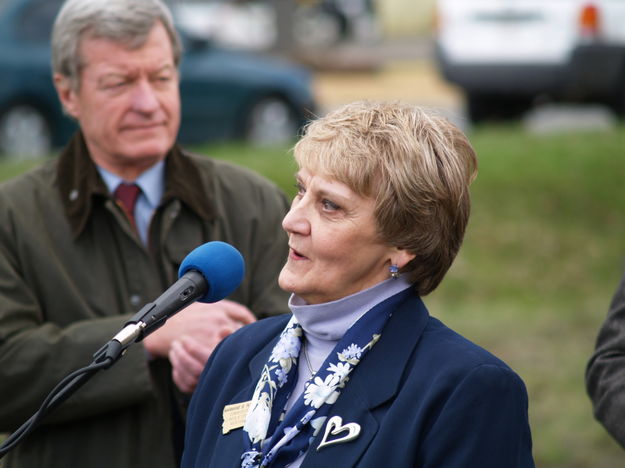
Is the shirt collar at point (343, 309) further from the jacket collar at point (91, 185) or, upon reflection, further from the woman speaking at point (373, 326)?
the jacket collar at point (91, 185)

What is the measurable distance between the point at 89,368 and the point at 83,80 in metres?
1.56

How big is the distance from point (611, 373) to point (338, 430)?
0.98 meters

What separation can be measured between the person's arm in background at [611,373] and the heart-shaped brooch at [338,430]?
2.98 feet

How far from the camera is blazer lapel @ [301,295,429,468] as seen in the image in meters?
2.71

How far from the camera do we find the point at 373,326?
2.82 meters

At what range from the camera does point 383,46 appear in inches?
1129

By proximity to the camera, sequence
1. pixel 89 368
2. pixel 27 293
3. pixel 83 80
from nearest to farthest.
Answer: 1. pixel 89 368
2. pixel 27 293
3. pixel 83 80

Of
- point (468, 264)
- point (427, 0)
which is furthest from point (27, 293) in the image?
point (427, 0)

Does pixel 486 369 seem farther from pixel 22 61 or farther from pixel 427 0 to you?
pixel 427 0

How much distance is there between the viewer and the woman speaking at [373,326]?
2.65 m

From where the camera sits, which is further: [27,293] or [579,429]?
[579,429]

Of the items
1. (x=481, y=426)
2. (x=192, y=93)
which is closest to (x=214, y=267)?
(x=481, y=426)

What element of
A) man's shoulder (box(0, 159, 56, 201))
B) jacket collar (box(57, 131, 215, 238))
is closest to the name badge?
jacket collar (box(57, 131, 215, 238))

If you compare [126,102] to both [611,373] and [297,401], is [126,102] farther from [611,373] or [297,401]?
[611,373]
